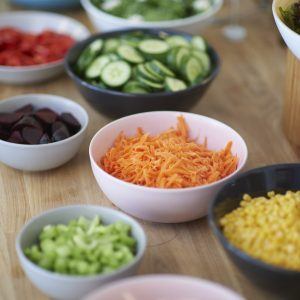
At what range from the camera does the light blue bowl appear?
2.85 meters

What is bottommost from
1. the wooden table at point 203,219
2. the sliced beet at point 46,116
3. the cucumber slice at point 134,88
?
the wooden table at point 203,219

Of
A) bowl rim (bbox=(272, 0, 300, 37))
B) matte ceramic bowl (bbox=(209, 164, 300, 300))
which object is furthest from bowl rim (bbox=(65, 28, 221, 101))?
matte ceramic bowl (bbox=(209, 164, 300, 300))

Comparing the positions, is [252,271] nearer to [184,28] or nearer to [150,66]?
[150,66]

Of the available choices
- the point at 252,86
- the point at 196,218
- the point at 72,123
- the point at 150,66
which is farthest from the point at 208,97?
the point at 196,218

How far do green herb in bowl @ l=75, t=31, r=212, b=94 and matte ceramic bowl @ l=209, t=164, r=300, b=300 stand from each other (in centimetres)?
53

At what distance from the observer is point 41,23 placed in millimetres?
2625

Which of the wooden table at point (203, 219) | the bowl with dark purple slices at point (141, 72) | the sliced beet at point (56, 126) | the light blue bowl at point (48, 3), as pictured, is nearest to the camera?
the wooden table at point (203, 219)

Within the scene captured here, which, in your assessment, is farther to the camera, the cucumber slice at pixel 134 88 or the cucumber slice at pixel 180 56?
the cucumber slice at pixel 180 56

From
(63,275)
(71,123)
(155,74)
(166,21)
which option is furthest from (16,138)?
(166,21)

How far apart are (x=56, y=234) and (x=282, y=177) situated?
0.57 meters

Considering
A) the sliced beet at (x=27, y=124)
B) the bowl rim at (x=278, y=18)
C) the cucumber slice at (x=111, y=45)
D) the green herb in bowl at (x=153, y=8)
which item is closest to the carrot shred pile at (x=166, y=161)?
the sliced beet at (x=27, y=124)

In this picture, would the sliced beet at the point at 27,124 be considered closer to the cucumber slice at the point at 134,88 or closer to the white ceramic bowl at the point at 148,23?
the cucumber slice at the point at 134,88

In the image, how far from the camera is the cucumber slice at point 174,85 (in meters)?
1.94

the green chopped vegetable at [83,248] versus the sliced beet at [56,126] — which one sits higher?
the green chopped vegetable at [83,248]
